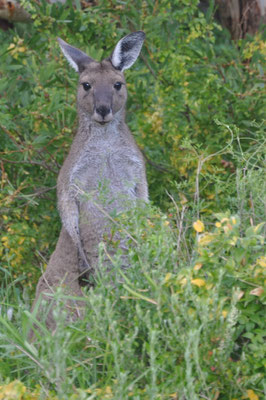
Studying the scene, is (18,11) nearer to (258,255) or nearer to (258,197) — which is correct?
(258,197)

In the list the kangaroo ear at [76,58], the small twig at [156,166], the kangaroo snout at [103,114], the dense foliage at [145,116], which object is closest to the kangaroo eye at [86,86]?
the kangaroo ear at [76,58]

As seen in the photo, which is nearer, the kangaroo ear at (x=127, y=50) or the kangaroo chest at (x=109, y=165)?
the kangaroo chest at (x=109, y=165)

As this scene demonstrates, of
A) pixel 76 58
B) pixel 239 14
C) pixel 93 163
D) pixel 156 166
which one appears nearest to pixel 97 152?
pixel 93 163

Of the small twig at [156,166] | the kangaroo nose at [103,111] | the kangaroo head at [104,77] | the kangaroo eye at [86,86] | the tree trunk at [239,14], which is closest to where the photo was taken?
the kangaroo nose at [103,111]

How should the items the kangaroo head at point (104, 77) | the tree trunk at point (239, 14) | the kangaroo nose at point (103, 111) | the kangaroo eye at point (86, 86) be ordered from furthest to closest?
the tree trunk at point (239, 14), the kangaroo eye at point (86, 86), the kangaroo head at point (104, 77), the kangaroo nose at point (103, 111)

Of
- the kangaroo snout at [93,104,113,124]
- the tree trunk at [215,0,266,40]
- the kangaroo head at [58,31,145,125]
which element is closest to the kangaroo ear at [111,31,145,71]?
the kangaroo head at [58,31,145,125]

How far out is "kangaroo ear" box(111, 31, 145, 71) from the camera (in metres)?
5.64

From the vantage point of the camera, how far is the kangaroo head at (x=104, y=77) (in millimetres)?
5434

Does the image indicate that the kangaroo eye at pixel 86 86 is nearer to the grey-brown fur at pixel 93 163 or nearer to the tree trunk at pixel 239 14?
the grey-brown fur at pixel 93 163

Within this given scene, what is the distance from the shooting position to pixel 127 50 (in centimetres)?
569

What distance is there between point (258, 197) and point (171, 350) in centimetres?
107

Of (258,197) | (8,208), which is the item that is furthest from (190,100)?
(258,197)

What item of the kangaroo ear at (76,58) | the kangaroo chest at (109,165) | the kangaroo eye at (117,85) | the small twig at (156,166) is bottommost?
the small twig at (156,166)

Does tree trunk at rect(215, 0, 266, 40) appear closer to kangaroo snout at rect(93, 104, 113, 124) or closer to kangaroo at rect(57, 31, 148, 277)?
kangaroo at rect(57, 31, 148, 277)
